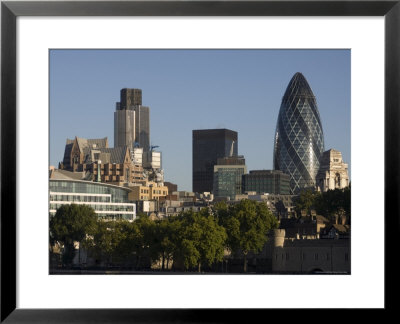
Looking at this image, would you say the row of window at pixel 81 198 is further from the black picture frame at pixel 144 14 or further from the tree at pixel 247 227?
the black picture frame at pixel 144 14

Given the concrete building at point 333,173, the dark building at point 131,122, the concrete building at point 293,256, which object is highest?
the dark building at point 131,122

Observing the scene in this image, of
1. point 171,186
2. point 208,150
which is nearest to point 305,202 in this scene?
point 208,150

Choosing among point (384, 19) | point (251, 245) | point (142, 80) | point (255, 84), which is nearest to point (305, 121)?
point (255, 84)

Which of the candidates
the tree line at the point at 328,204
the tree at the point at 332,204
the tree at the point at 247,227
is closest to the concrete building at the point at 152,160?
the tree at the point at 247,227

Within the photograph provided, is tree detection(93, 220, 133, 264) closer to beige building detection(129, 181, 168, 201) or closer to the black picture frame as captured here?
beige building detection(129, 181, 168, 201)

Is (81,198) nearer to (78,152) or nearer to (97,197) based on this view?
(97,197)
